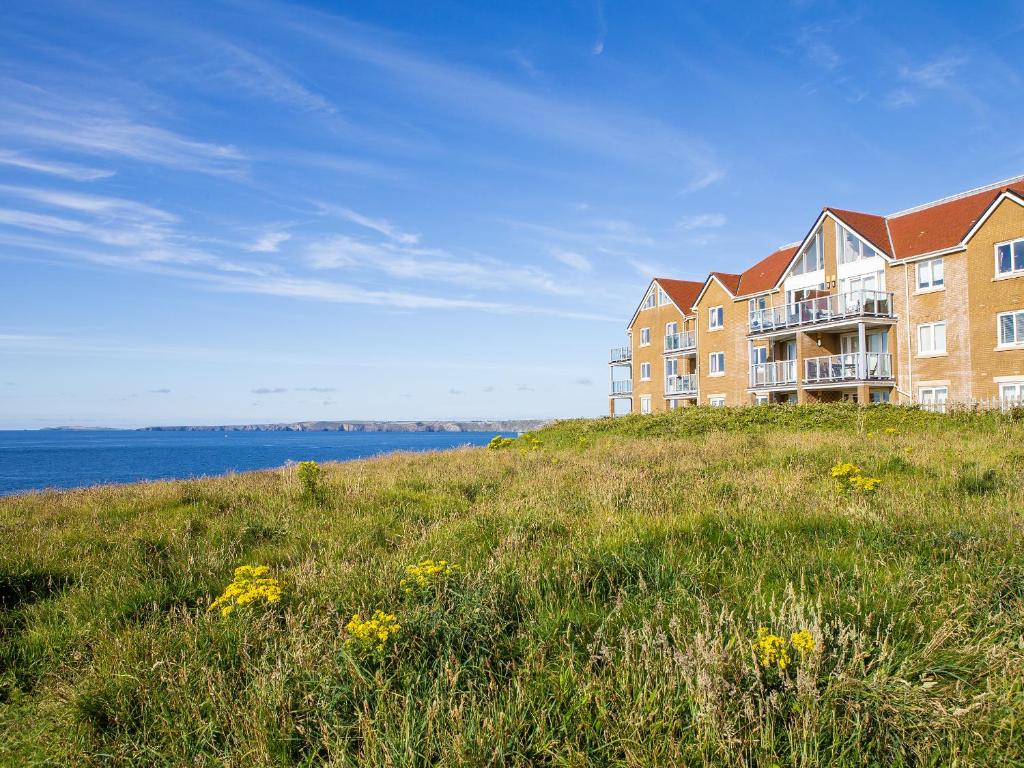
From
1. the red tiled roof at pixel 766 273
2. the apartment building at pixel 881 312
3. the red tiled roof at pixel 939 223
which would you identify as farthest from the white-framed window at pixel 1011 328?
the red tiled roof at pixel 766 273

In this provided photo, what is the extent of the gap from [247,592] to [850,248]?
37.7 m

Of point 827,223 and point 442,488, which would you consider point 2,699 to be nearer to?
point 442,488

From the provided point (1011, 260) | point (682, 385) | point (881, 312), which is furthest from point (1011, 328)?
point (682, 385)

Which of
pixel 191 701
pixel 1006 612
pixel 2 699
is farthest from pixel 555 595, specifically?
pixel 2 699

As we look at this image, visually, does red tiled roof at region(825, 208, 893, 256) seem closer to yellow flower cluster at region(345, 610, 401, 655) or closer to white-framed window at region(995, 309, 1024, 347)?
white-framed window at region(995, 309, 1024, 347)

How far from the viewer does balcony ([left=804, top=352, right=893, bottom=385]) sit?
3122 cm

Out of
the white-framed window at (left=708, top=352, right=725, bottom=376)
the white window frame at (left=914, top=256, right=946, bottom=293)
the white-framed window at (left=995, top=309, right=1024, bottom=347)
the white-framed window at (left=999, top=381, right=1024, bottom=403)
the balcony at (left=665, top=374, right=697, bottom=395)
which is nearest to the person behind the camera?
the white-framed window at (left=999, top=381, right=1024, bottom=403)

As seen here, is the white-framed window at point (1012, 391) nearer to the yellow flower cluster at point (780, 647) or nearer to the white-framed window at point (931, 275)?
the white-framed window at point (931, 275)

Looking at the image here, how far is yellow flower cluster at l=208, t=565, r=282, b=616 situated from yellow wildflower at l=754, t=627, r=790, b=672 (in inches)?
133

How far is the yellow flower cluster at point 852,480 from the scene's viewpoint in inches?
306

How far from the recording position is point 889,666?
3289mm

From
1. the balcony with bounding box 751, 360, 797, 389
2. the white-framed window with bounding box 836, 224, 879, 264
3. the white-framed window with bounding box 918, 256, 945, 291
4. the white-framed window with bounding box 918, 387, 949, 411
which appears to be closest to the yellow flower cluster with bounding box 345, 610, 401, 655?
the white-framed window with bounding box 918, 387, 949, 411

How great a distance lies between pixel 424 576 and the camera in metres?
4.72

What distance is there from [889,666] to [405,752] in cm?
266
